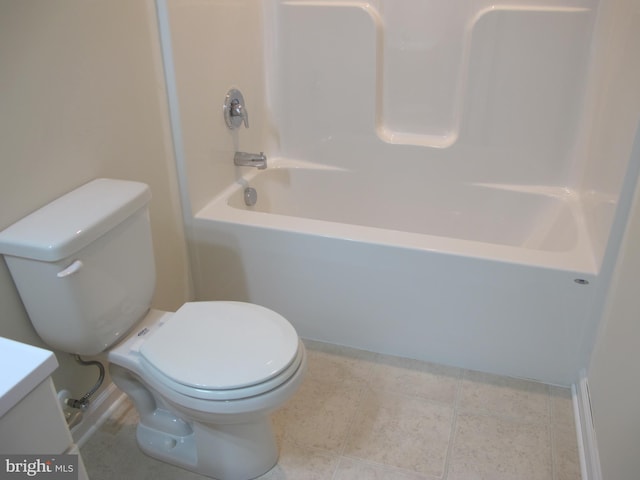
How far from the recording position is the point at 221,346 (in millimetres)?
1372

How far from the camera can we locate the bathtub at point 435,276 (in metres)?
1.72

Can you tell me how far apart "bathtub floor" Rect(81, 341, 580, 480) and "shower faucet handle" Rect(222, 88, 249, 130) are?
1.00 meters

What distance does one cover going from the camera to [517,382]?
1874 millimetres

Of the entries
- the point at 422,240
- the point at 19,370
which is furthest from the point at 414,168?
the point at 19,370

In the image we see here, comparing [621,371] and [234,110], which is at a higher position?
[234,110]

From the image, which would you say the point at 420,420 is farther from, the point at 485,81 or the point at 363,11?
the point at 363,11

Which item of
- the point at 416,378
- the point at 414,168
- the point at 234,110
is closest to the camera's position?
the point at 416,378

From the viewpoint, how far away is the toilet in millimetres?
1274

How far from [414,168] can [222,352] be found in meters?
1.36

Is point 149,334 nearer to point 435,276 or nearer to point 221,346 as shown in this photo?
point 221,346

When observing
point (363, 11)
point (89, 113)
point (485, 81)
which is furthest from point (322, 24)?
point (89, 113)

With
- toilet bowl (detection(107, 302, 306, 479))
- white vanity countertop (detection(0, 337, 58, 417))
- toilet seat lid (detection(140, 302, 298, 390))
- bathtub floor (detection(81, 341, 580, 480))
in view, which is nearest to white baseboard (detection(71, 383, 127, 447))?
bathtub floor (detection(81, 341, 580, 480))

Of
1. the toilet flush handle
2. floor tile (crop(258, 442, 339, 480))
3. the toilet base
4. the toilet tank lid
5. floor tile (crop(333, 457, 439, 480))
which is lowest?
floor tile (crop(258, 442, 339, 480))

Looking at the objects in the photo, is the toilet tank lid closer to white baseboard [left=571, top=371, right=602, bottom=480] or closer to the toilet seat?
the toilet seat
